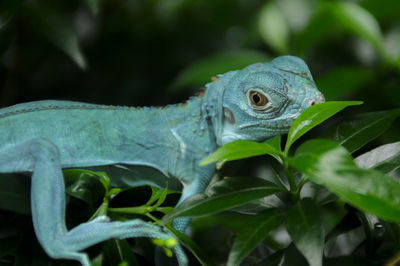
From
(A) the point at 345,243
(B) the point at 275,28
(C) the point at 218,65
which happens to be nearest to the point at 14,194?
(A) the point at 345,243

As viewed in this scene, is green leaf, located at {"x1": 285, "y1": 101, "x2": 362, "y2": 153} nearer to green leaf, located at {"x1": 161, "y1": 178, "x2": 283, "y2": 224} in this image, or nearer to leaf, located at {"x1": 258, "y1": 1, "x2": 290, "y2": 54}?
green leaf, located at {"x1": 161, "y1": 178, "x2": 283, "y2": 224}

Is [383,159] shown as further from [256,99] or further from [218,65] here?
[218,65]

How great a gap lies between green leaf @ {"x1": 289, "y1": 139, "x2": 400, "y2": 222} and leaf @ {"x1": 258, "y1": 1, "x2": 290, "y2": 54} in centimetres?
218

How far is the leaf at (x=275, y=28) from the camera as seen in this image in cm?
328

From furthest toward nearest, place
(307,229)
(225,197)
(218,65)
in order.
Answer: (218,65) → (225,197) → (307,229)

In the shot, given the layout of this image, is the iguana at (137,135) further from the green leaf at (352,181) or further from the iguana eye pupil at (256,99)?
the green leaf at (352,181)

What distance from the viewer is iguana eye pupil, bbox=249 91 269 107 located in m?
1.73

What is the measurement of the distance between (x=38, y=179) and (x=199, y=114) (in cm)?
70

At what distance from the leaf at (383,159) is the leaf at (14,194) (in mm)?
1161

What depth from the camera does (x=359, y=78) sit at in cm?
278

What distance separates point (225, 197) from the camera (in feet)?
4.45

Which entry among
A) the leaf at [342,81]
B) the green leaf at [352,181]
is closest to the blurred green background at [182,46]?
the leaf at [342,81]

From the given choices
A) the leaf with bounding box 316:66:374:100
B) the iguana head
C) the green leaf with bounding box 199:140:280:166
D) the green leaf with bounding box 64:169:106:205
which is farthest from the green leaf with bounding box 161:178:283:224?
the leaf with bounding box 316:66:374:100

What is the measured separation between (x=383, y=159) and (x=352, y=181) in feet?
1.62
